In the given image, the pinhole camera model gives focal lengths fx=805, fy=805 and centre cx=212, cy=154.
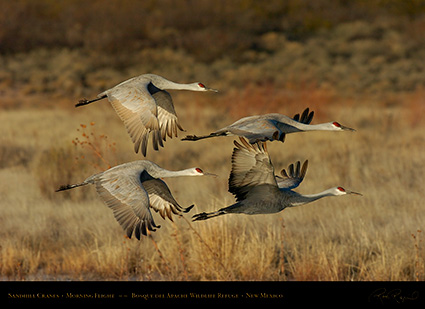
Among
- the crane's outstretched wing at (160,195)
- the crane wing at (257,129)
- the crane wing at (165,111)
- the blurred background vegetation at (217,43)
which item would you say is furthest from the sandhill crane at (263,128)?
the blurred background vegetation at (217,43)

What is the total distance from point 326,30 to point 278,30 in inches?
95.5

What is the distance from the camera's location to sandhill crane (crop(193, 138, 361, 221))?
5582 mm

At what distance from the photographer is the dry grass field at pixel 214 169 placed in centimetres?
968

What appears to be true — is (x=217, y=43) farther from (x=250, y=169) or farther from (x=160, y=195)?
(x=250, y=169)

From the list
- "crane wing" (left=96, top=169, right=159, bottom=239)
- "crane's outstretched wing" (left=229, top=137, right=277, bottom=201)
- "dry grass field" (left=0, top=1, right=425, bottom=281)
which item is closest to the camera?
"crane wing" (left=96, top=169, right=159, bottom=239)

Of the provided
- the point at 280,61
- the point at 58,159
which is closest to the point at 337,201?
the point at 58,159

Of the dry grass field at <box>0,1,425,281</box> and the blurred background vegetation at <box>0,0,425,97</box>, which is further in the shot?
the blurred background vegetation at <box>0,0,425,97</box>

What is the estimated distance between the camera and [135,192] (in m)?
5.48

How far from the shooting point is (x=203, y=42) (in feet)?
122

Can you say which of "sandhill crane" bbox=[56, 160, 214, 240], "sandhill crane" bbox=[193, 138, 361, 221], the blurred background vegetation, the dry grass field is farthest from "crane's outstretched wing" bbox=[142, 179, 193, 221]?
the blurred background vegetation

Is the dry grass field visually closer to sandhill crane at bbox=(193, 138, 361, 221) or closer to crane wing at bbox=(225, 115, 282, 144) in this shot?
sandhill crane at bbox=(193, 138, 361, 221)

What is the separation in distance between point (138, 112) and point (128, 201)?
87 cm

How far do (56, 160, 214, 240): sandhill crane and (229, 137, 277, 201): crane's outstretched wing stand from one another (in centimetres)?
31
